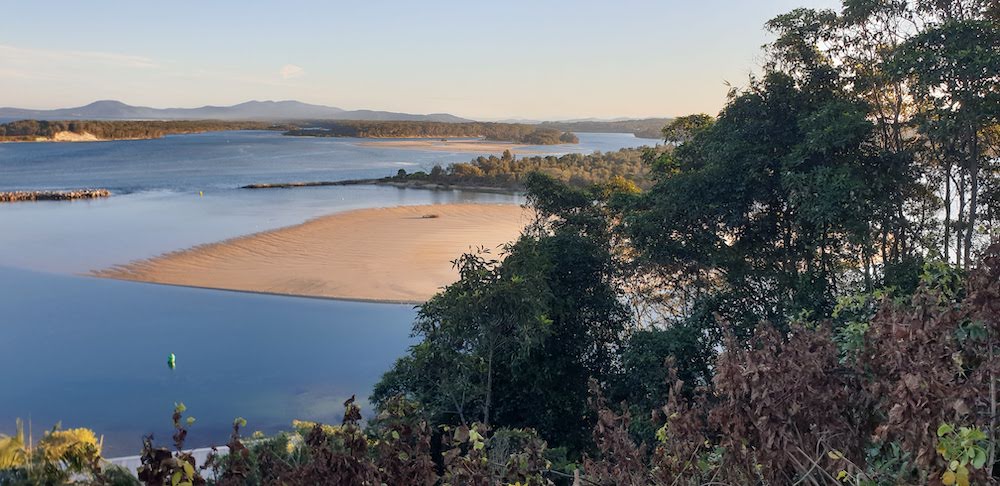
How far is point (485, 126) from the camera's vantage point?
14038 cm

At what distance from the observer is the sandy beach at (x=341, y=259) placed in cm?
1886

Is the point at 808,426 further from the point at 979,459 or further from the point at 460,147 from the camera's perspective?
the point at 460,147

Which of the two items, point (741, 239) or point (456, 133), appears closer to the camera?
point (741, 239)

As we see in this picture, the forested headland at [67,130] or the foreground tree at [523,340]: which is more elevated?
the forested headland at [67,130]

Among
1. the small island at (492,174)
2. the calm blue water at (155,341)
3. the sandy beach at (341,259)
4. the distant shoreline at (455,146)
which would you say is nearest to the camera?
the calm blue water at (155,341)

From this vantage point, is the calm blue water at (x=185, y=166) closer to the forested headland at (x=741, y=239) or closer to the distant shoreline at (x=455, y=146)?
the distant shoreline at (x=455, y=146)

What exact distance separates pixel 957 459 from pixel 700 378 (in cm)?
671

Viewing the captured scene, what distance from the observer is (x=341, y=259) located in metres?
22.2

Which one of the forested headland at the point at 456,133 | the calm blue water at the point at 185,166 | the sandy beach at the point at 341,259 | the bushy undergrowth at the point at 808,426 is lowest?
the sandy beach at the point at 341,259

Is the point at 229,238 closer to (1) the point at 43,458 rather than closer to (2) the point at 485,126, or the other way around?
(1) the point at 43,458

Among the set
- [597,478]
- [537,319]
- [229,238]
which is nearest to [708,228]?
[537,319]

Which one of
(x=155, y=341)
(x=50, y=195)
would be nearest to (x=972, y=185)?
(x=155, y=341)

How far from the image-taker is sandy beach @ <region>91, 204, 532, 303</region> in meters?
18.9

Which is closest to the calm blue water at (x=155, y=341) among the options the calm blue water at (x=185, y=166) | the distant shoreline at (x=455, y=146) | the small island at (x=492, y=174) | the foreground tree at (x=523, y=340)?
the foreground tree at (x=523, y=340)
